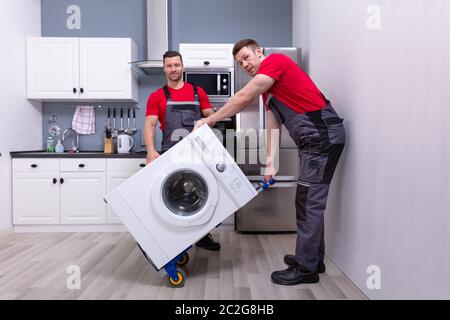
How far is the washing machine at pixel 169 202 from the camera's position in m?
1.84

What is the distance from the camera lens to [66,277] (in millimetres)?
2062

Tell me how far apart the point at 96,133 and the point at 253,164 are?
71.0 inches

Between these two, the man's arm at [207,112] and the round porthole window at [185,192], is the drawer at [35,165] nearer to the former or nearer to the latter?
the man's arm at [207,112]

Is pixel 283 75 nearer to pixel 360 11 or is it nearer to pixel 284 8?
pixel 360 11

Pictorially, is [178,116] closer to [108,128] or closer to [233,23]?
[108,128]

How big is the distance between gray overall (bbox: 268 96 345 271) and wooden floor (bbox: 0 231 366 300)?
229 mm

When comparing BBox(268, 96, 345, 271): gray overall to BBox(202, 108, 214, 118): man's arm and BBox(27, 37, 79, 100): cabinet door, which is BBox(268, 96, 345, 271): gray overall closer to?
BBox(202, 108, 214, 118): man's arm

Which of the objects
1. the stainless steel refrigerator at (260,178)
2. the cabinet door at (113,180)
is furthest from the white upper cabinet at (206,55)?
the cabinet door at (113,180)

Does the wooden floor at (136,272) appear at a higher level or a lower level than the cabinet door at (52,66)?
lower

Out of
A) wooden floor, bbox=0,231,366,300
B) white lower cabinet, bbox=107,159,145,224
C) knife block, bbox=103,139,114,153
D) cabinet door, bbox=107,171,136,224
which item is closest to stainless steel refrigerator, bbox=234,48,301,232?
wooden floor, bbox=0,231,366,300

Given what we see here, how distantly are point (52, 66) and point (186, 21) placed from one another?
1.43 metres

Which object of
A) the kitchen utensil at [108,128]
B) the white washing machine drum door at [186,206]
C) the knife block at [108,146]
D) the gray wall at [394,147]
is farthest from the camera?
the kitchen utensil at [108,128]

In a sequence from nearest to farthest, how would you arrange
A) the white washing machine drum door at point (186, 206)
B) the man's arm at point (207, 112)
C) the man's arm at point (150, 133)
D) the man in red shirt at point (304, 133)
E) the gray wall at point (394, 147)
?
the gray wall at point (394, 147), the white washing machine drum door at point (186, 206), the man in red shirt at point (304, 133), the man's arm at point (150, 133), the man's arm at point (207, 112)

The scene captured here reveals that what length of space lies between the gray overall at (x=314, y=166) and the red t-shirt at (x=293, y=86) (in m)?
0.04
